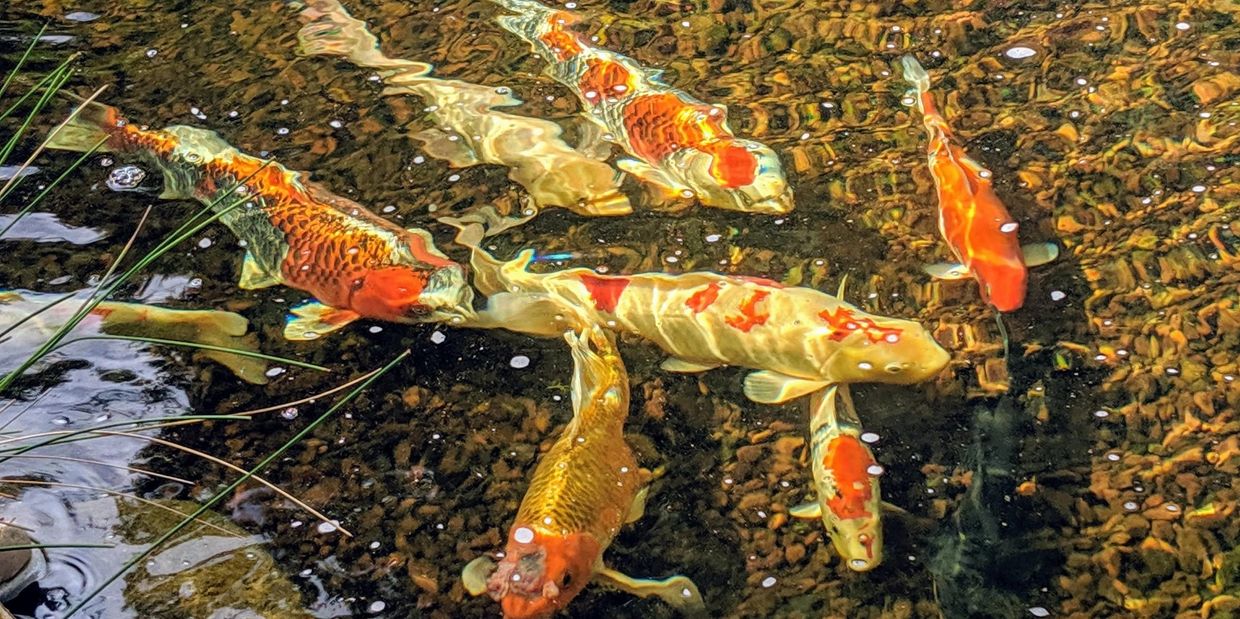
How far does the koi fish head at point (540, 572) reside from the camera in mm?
3232

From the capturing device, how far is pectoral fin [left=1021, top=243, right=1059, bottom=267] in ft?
14.3

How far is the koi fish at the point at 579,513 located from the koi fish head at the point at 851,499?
0.52m

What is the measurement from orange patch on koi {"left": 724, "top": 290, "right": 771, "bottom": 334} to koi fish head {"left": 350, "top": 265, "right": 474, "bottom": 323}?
41.1 inches

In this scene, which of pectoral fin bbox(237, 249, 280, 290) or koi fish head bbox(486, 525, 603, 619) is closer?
koi fish head bbox(486, 525, 603, 619)

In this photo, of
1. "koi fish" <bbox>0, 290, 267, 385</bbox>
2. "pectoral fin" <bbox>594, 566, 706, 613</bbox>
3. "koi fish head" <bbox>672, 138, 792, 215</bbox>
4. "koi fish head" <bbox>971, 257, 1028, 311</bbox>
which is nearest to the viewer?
"pectoral fin" <bbox>594, 566, 706, 613</bbox>

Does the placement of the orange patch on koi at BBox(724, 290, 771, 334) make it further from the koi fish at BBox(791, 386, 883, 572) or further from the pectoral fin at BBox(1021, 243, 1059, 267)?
the pectoral fin at BBox(1021, 243, 1059, 267)

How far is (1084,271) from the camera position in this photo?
4.35 m

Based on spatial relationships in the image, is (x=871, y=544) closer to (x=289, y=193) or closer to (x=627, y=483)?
(x=627, y=483)

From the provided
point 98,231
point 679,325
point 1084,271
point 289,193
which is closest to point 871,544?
point 679,325

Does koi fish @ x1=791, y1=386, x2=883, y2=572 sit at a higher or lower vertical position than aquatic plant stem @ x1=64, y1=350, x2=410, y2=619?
lower

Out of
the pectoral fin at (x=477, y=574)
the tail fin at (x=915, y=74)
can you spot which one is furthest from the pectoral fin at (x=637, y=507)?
the tail fin at (x=915, y=74)

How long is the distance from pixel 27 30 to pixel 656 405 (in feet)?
15.1

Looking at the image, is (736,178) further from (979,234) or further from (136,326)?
(136,326)

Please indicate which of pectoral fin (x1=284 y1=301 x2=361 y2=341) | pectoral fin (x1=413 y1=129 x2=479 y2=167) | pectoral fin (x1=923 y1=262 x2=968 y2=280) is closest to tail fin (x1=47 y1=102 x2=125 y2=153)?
pectoral fin (x1=413 y1=129 x2=479 y2=167)
